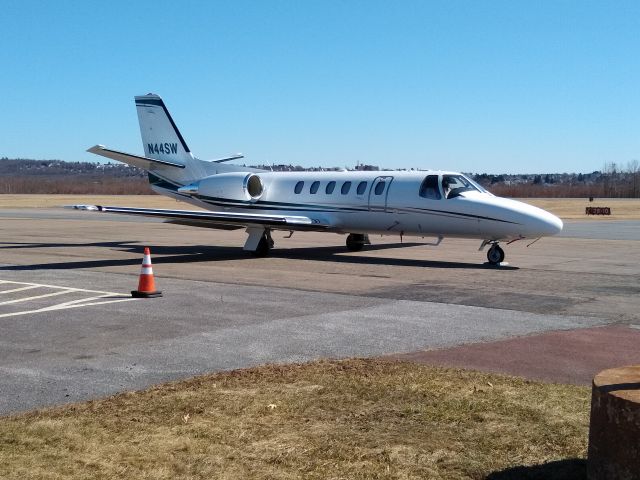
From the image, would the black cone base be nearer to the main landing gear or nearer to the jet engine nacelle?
the main landing gear

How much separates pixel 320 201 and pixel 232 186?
9.76 feet

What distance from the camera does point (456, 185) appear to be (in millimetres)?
20172

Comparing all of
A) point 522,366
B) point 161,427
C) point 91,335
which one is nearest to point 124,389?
point 161,427

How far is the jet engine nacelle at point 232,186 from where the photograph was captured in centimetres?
2406

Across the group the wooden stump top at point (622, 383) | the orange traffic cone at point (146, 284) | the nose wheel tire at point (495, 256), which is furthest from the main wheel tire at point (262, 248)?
the wooden stump top at point (622, 383)

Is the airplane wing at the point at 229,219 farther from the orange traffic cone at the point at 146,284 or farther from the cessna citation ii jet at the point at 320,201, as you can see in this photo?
the orange traffic cone at the point at 146,284

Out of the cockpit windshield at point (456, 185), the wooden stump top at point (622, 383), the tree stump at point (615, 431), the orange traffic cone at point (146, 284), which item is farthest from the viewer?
the cockpit windshield at point (456, 185)

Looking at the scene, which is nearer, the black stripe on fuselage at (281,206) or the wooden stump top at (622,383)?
the wooden stump top at (622,383)

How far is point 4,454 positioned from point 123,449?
80cm

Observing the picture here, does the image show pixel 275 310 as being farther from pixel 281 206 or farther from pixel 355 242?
pixel 355 242

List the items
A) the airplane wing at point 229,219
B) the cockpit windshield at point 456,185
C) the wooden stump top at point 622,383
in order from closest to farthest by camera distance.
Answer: the wooden stump top at point 622,383
the cockpit windshield at point 456,185
the airplane wing at point 229,219

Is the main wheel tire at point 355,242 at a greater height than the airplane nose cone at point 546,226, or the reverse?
the airplane nose cone at point 546,226

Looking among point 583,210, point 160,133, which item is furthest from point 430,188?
point 583,210

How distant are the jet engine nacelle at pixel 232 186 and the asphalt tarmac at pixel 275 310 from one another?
188 centimetres
